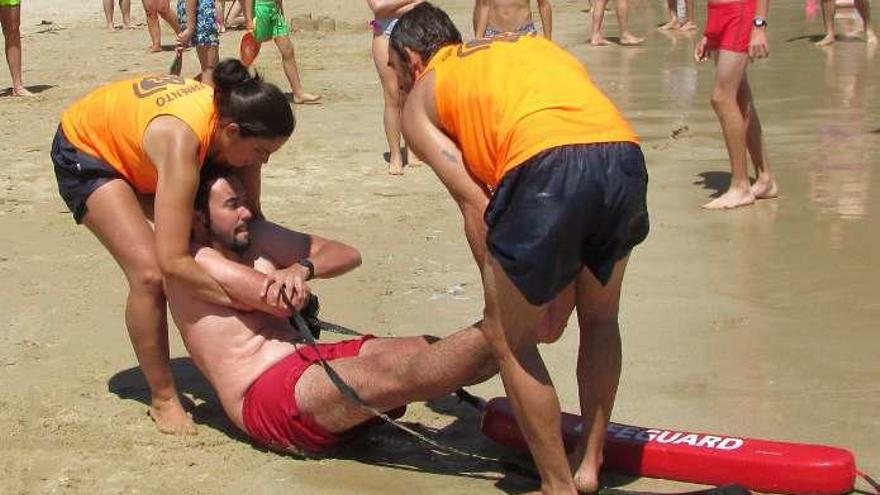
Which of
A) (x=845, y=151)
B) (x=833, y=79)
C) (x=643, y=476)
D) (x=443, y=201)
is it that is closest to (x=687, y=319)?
(x=643, y=476)

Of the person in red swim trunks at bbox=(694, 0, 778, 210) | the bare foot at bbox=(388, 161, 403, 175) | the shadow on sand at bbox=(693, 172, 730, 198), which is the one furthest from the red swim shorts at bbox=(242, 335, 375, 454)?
the bare foot at bbox=(388, 161, 403, 175)

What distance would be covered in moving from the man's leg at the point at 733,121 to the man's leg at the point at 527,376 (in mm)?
3922

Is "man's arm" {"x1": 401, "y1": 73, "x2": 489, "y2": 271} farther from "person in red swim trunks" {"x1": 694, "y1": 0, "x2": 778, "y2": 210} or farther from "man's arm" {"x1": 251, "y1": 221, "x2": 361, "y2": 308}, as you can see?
"person in red swim trunks" {"x1": 694, "y1": 0, "x2": 778, "y2": 210}

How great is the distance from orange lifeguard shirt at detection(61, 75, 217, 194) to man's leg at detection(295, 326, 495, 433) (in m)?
0.85

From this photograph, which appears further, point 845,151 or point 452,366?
point 845,151

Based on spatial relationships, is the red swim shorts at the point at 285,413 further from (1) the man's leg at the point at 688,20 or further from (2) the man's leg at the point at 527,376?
(1) the man's leg at the point at 688,20

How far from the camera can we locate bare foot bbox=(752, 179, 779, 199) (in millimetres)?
7770

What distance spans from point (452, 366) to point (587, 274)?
1.74 feet

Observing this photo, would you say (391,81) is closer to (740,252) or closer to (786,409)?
(740,252)

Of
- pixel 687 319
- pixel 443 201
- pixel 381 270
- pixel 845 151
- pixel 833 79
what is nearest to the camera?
pixel 687 319

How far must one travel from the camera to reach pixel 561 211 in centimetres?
371

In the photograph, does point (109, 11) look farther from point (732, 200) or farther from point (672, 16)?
point (732, 200)

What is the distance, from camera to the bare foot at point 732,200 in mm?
7594

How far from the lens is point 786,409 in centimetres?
471
